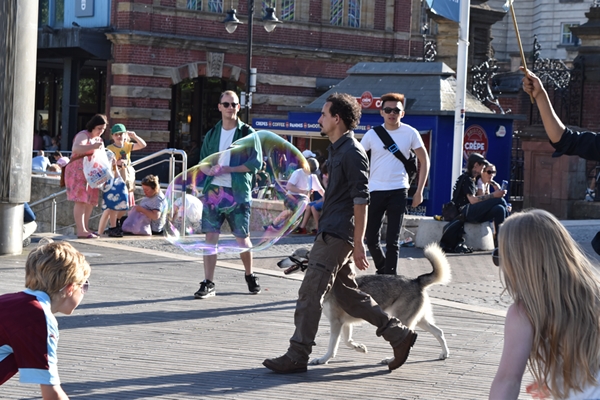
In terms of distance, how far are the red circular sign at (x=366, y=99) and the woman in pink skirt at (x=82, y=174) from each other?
10072 mm

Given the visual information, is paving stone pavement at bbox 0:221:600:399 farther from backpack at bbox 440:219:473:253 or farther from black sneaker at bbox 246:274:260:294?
backpack at bbox 440:219:473:253

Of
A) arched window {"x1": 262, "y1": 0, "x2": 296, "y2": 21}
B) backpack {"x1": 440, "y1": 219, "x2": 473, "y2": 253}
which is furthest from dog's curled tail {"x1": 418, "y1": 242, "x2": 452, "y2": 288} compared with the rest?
arched window {"x1": 262, "y1": 0, "x2": 296, "y2": 21}

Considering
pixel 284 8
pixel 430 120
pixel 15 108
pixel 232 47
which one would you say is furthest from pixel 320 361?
pixel 284 8

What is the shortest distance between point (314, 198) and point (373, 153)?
7056 millimetres

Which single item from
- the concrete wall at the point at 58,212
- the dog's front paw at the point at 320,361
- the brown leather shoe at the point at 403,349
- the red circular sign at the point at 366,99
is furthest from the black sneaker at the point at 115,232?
the red circular sign at the point at 366,99

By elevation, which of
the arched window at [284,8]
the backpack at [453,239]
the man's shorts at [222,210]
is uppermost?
the arched window at [284,8]

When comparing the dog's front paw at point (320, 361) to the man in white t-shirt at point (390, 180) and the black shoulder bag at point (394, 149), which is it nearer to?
the man in white t-shirt at point (390, 180)

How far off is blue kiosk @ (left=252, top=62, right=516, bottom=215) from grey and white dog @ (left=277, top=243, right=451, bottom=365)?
13334 millimetres

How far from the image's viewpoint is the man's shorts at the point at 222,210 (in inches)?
348

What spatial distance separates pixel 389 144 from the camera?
9.02 meters

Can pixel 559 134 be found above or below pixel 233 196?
above

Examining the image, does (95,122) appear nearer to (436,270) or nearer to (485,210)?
(485,210)

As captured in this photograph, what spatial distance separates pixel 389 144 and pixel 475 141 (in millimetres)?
12445

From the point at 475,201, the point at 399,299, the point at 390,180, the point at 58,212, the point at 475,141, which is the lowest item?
the point at 58,212
